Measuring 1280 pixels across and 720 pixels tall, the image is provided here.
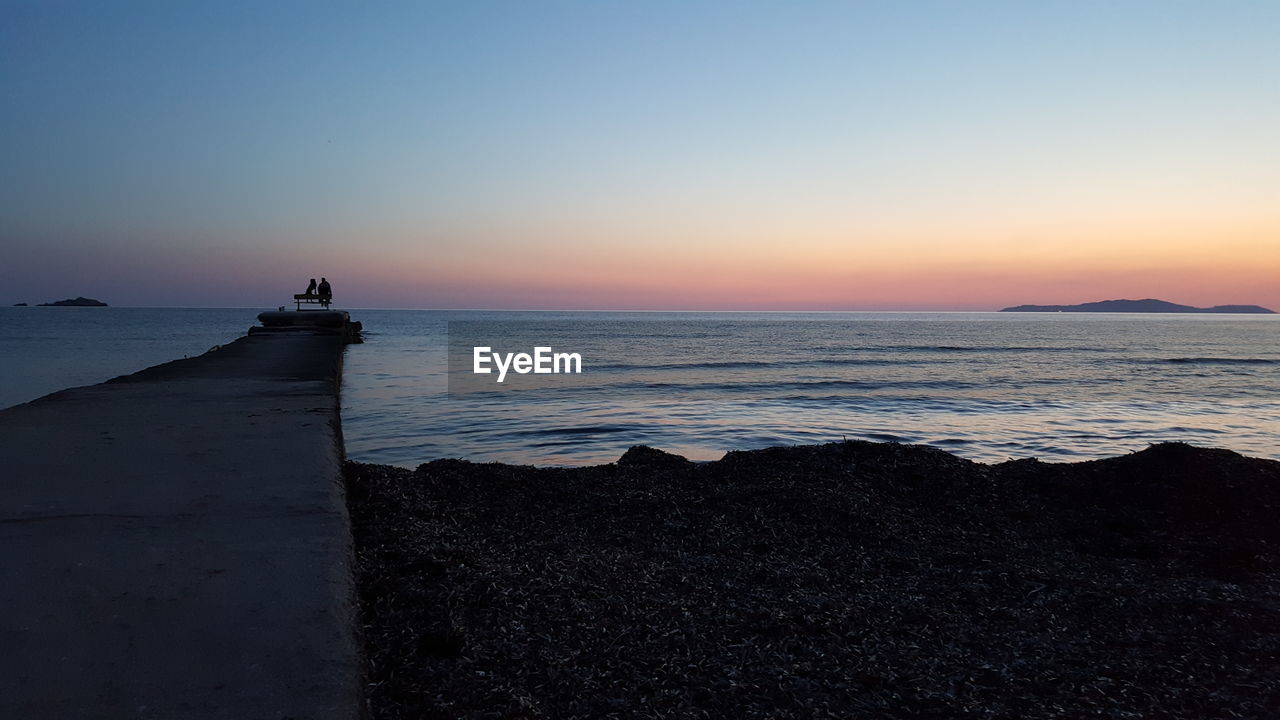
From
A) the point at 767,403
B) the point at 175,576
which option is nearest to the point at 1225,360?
the point at 767,403

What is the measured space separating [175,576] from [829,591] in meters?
3.20

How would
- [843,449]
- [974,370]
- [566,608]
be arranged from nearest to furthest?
[566,608]
[843,449]
[974,370]

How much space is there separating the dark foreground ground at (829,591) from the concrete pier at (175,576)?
0.38 meters

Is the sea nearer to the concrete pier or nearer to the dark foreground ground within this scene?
the dark foreground ground

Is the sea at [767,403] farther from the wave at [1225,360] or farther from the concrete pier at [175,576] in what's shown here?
the concrete pier at [175,576]

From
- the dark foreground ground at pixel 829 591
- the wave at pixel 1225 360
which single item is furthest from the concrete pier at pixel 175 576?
the wave at pixel 1225 360

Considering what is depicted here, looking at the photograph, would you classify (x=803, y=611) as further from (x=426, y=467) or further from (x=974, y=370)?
(x=974, y=370)

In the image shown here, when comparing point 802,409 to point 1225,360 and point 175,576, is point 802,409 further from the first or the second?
point 1225,360

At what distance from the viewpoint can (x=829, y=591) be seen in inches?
159

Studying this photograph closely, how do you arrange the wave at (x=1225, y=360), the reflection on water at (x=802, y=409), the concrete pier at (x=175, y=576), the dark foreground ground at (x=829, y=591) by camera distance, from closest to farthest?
the concrete pier at (x=175, y=576) < the dark foreground ground at (x=829, y=591) < the reflection on water at (x=802, y=409) < the wave at (x=1225, y=360)

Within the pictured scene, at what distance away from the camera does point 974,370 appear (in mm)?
27922

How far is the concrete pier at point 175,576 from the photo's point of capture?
213 centimetres

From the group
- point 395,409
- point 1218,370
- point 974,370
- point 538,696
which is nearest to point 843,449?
point 538,696

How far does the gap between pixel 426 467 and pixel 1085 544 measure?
5.58 meters
